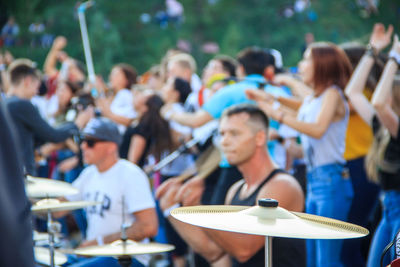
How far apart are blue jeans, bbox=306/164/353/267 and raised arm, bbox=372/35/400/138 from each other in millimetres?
479

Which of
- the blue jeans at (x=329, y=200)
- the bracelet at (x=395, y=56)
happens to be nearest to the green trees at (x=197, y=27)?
the blue jeans at (x=329, y=200)

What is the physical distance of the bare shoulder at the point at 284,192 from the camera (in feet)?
10.3

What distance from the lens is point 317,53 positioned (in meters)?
4.13

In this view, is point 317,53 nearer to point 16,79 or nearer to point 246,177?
point 246,177

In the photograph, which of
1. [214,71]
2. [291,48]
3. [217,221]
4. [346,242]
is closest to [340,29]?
[291,48]

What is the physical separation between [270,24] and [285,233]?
94.6 ft

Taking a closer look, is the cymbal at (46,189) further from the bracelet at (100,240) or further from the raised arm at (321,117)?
the raised arm at (321,117)

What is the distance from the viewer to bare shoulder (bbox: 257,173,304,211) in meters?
3.14

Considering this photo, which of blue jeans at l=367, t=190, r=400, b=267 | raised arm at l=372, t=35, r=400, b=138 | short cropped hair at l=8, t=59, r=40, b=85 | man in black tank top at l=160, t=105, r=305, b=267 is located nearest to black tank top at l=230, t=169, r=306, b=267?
man in black tank top at l=160, t=105, r=305, b=267

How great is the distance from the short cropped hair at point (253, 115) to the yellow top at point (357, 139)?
3.56 ft

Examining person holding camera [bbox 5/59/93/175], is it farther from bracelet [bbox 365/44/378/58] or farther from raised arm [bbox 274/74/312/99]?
bracelet [bbox 365/44/378/58]

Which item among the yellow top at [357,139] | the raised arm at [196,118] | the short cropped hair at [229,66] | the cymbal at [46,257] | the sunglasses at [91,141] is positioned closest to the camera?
the cymbal at [46,257]

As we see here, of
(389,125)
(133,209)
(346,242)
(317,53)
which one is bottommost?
(346,242)

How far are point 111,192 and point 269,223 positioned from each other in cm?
227
